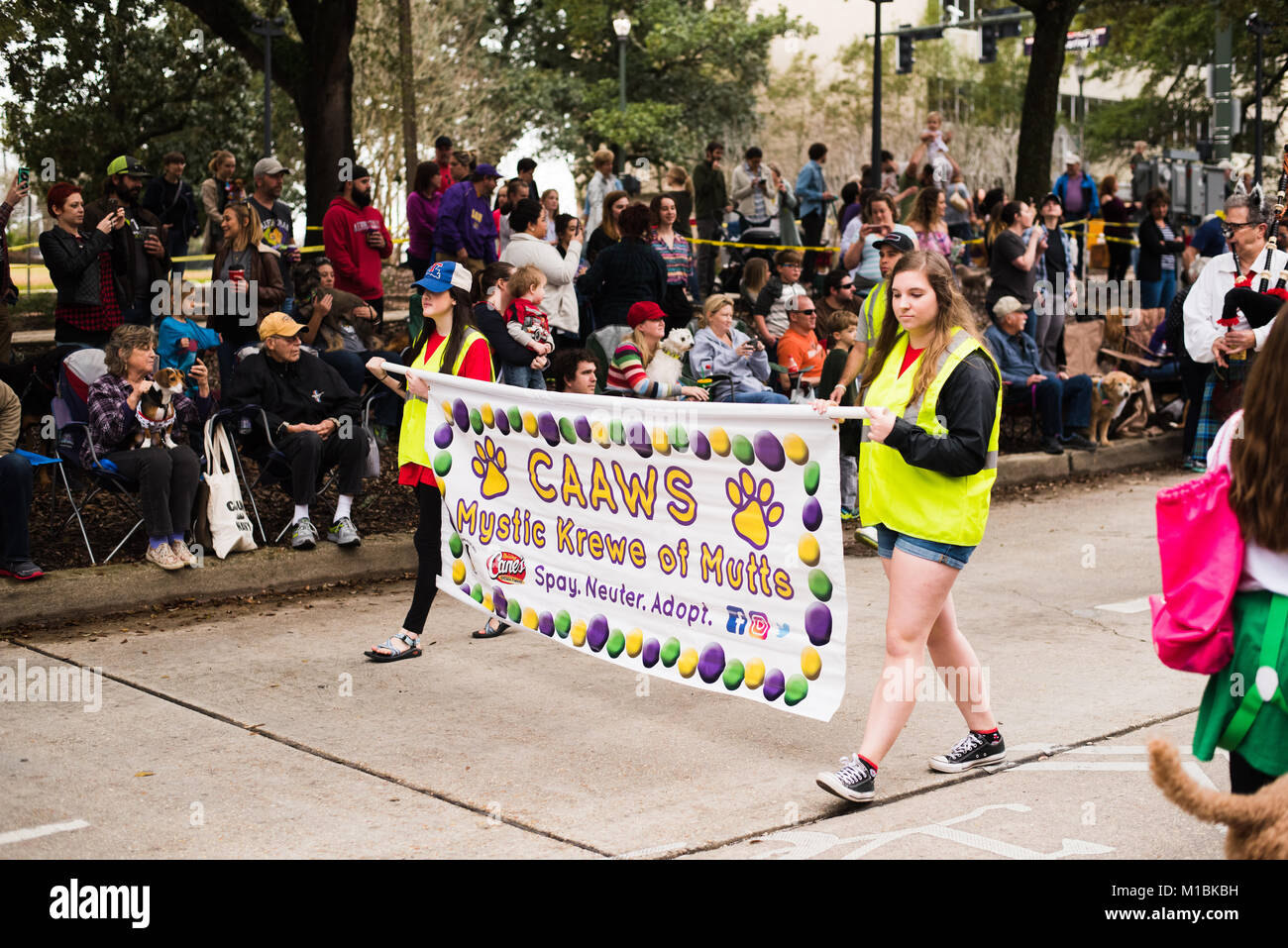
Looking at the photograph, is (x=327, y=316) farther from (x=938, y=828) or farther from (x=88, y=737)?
(x=938, y=828)

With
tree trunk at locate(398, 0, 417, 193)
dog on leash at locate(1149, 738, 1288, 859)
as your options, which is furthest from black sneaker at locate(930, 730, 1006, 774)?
tree trunk at locate(398, 0, 417, 193)

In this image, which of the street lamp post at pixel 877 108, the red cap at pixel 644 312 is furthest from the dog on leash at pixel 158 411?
the street lamp post at pixel 877 108

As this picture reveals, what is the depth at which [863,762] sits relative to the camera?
534cm

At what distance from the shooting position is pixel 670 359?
10664mm

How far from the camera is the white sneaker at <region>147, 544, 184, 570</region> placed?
331 inches

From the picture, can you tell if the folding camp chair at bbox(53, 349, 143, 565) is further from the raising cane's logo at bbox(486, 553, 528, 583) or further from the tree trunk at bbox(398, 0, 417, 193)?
the tree trunk at bbox(398, 0, 417, 193)

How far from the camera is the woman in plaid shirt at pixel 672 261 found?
13.7 m

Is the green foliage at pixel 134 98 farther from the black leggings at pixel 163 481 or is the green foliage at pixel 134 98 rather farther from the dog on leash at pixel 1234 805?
the dog on leash at pixel 1234 805

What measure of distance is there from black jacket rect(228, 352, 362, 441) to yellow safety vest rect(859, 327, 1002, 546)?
5028 millimetres

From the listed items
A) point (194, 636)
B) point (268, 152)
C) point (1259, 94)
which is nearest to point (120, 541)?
point (194, 636)

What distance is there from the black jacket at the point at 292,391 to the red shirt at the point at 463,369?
84.2 inches

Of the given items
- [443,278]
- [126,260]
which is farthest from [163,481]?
[126,260]

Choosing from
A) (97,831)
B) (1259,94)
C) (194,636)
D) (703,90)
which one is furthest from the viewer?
(703,90)

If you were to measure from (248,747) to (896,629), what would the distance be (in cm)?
270
